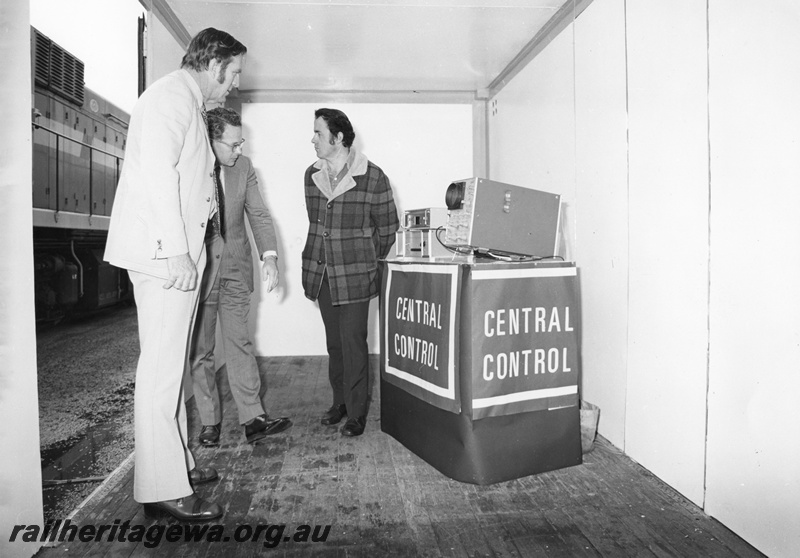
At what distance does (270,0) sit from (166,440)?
2.38 metres

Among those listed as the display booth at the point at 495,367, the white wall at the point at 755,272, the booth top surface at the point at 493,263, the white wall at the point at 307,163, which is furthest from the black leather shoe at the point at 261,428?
the white wall at the point at 307,163

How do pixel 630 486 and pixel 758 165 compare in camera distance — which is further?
pixel 630 486

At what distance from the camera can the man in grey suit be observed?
247 centimetres

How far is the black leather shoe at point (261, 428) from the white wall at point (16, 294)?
42.9 inches

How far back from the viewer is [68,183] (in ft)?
18.9

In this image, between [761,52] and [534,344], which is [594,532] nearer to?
[534,344]

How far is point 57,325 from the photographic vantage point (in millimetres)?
6469

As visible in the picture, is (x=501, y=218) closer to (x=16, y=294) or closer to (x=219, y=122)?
(x=219, y=122)

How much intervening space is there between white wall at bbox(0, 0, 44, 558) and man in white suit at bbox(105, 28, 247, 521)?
0.24 metres

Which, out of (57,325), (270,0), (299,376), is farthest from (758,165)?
(57,325)

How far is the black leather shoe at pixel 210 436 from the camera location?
2.54 m

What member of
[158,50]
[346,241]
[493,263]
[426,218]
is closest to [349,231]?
[346,241]

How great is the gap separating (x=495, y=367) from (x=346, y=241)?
1.01 metres

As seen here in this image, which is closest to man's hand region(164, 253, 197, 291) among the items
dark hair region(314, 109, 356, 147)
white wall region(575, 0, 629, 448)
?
dark hair region(314, 109, 356, 147)
